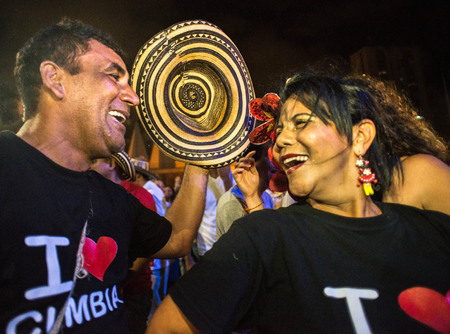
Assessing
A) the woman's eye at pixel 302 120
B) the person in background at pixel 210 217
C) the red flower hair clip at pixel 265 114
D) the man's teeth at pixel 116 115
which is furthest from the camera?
the person in background at pixel 210 217

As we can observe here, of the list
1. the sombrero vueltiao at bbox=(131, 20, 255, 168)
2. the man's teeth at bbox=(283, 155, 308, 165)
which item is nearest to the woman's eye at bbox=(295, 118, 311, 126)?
the man's teeth at bbox=(283, 155, 308, 165)

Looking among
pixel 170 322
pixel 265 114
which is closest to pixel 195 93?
pixel 265 114

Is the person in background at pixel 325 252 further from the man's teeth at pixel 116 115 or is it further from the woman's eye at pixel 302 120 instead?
the man's teeth at pixel 116 115

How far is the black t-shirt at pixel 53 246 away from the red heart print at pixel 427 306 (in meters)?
1.21

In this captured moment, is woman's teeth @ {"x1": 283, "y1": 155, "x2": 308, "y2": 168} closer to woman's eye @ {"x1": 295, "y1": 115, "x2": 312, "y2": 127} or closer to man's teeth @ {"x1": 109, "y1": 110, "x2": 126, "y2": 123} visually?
woman's eye @ {"x1": 295, "y1": 115, "x2": 312, "y2": 127}

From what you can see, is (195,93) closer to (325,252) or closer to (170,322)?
(325,252)

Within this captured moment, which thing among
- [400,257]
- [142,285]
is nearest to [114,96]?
[400,257]

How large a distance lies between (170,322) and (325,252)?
0.66m

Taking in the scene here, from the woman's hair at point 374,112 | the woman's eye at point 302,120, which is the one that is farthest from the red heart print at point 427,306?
the woman's eye at point 302,120

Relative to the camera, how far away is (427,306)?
1.17 meters

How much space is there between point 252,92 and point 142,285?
2163mm

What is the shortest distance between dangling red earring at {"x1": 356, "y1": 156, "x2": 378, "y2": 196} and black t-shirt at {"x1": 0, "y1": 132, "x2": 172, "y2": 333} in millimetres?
1250

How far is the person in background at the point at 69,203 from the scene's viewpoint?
1094mm

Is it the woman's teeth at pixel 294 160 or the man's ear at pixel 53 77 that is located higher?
the man's ear at pixel 53 77
